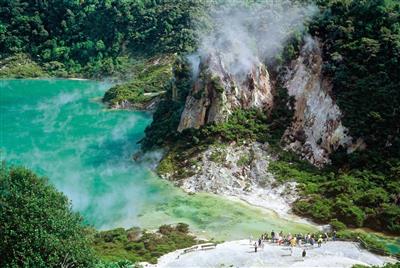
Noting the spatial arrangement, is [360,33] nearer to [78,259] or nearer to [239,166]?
[239,166]

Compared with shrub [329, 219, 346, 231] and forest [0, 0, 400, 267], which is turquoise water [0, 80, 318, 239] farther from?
forest [0, 0, 400, 267]

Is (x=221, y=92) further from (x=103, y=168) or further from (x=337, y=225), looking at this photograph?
(x=337, y=225)

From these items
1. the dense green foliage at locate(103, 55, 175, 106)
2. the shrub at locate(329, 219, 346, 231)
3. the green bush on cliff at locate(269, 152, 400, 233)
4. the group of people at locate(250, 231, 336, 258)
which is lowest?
the group of people at locate(250, 231, 336, 258)

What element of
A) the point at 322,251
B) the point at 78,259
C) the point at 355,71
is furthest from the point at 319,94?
the point at 78,259

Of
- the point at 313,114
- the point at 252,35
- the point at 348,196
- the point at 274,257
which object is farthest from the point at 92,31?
the point at 274,257

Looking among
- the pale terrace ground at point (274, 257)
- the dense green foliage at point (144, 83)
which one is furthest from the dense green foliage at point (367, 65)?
the dense green foliage at point (144, 83)

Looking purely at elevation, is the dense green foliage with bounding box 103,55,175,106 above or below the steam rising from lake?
above

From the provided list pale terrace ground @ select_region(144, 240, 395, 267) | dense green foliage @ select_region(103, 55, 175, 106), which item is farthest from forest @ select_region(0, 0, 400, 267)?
pale terrace ground @ select_region(144, 240, 395, 267)
